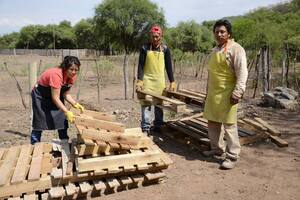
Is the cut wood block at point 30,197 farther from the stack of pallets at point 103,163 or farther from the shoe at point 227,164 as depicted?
the shoe at point 227,164

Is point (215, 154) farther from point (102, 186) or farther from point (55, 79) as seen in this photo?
point (55, 79)

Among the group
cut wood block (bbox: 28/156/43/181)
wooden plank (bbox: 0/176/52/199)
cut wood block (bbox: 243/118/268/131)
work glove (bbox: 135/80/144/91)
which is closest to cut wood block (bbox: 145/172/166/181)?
wooden plank (bbox: 0/176/52/199)

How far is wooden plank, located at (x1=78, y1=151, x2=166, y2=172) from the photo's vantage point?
12.6 feet

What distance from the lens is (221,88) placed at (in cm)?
464

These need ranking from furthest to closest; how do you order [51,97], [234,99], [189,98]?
[189,98] < [51,97] < [234,99]

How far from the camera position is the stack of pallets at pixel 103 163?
12.6 feet

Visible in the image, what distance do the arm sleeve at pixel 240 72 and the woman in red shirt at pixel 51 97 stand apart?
1.97 meters

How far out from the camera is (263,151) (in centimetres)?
545

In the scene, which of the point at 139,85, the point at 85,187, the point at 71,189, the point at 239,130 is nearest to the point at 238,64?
the point at 139,85

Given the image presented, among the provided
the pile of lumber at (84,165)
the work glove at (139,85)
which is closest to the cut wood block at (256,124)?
the work glove at (139,85)

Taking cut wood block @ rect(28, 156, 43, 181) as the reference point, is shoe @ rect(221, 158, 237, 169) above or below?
below

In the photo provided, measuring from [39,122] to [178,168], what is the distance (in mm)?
1953

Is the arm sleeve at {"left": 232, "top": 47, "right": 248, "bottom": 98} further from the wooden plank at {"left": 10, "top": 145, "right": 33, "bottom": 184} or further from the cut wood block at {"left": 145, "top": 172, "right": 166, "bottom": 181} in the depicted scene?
the wooden plank at {"left": 10, "top": 145, "right": 33, "bottom": 184}

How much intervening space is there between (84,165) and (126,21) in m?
42.9
